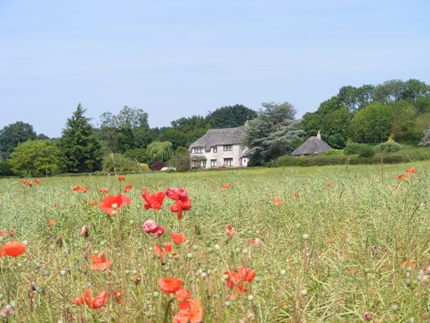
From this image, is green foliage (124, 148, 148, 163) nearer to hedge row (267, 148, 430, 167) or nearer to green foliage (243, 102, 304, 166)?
green foliage (243, 102, 304, 166)

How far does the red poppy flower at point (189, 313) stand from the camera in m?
1.24

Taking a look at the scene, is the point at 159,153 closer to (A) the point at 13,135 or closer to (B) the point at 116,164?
(A) the point at 13,135

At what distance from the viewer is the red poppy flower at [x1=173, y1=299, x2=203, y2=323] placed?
1.24 m

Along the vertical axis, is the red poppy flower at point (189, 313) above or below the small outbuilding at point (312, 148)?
below

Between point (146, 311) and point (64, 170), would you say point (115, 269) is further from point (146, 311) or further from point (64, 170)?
point (64, 170)

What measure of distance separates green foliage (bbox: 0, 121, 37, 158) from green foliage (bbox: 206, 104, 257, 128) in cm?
3863

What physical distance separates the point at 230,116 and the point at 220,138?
1306 inches

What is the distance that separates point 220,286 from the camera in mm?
1937

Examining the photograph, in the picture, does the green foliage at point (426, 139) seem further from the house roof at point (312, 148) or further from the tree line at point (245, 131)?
the house roof at point (312, 148)

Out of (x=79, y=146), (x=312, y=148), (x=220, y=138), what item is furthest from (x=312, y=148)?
(x=79, y=146)

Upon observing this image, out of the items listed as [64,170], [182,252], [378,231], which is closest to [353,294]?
[182,252]

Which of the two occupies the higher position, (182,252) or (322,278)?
(182,252)

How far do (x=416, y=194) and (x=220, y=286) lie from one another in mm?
3357

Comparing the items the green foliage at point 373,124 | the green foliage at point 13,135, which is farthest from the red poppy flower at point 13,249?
the green foliage at point 13,135
